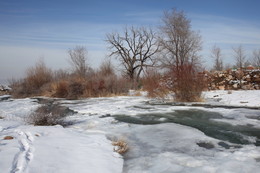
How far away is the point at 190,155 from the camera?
337 cm

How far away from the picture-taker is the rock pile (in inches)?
492

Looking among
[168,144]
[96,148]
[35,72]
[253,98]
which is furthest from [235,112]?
[35,72]

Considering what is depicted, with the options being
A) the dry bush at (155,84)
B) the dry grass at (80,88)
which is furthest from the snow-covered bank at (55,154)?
the dry grass at (80,88)

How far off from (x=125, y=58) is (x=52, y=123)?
75.5 feet

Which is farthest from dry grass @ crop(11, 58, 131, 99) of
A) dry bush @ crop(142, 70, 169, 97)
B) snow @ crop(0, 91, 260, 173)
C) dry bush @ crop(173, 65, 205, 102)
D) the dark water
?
snow @ crop(0, 91, 260, 173)

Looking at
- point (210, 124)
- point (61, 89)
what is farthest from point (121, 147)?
point (61, 89)

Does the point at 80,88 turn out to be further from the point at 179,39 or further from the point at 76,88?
the point at 179,39

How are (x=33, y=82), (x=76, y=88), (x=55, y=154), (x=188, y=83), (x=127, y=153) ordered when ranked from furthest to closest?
1. (x=33, y=82)
2. (x=76, y=88)
3. (x=188, y=83)
4. (x=127, y=153)
5. (x=55, y=154)

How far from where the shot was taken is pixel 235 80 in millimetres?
13461

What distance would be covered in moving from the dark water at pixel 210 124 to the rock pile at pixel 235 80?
5.69m

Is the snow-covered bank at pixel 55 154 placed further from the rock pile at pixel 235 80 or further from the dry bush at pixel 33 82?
the dry bush at pixel 33 82

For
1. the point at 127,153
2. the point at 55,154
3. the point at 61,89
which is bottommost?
the point at 127,153

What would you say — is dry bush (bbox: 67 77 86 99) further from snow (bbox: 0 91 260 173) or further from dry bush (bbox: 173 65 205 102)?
snow (bbox: 0 91 260 173)

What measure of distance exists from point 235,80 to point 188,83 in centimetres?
551
